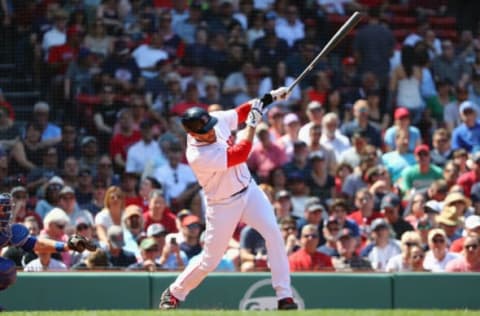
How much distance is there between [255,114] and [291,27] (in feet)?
24.6

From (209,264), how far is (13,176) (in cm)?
A: 494

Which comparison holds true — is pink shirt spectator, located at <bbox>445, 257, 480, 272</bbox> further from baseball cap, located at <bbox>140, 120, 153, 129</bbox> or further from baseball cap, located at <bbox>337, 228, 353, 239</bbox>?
baseball cap, located at <bbox>140, 120, 153, 129</bbox>

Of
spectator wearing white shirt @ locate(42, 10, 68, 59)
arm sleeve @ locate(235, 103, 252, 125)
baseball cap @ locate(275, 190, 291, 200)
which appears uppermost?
arm sleeve @ locate(235, 103, 252, 125)

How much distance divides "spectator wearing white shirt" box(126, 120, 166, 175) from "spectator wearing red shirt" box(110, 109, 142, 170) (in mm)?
152

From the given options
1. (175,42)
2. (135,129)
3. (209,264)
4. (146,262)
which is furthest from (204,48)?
(209,264)

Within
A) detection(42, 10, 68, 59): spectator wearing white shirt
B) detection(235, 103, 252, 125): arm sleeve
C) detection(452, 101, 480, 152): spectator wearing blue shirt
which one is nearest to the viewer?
detection(235, 103, 252, 125): arm sleeve

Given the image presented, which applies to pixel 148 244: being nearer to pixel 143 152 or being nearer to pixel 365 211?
pixel 365 211

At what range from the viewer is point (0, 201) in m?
8.65

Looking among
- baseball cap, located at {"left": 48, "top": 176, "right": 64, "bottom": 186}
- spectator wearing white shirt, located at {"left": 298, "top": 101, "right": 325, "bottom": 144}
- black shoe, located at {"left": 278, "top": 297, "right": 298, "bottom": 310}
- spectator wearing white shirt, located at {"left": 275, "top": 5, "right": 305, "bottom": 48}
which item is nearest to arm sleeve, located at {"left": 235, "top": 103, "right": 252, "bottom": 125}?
black shoe, located at {"left": 278, "top": 297, "right": 298, "bottom": 310}

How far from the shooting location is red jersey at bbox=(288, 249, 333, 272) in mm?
11102

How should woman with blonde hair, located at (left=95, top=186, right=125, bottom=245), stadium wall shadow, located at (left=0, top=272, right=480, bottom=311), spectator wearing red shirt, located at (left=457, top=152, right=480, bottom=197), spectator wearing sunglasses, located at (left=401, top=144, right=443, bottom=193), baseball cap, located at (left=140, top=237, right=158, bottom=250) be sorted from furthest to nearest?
spectator wearing sunglasses, located at (left=401, top=144, right=443, bottom=193) < spectator wearing red shirt, located at (left=457, top=152, right=480, bottom=197) < woman with blonde hair, located at (left=95, top=186, right=125, bottom=245) < baseball cap, located at (left=140, top=237, right=158, bottom=250) < stadium wall shadow, located at (left=0, top=272, right=480, bottom=311)

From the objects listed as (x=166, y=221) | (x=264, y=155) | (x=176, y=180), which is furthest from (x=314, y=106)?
(x=166, y=221)

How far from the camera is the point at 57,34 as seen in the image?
14945 mm

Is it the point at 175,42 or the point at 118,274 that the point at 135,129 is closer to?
the point at 175,42
